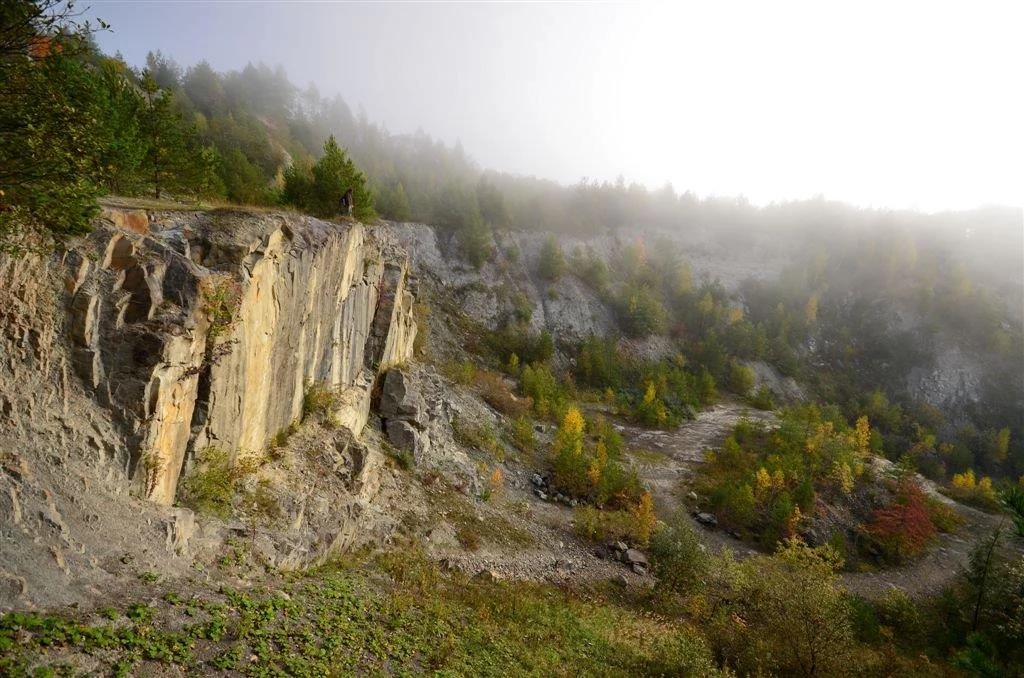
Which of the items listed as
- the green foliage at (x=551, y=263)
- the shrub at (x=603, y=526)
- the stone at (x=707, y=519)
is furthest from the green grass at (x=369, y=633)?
the green foliage at (x=551, y=263)

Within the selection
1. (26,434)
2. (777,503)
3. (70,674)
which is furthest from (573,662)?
(777,503)

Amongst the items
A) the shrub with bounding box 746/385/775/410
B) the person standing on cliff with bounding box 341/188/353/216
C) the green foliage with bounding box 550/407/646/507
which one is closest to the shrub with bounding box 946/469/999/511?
the shrub with bounding box 746/385/775/410

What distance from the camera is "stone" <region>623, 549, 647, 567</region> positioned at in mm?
23453

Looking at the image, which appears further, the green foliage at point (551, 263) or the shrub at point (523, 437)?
the green foliage at point (551, 263)

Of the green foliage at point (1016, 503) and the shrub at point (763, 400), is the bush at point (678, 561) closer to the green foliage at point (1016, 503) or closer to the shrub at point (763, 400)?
the green foliage at point (1016, 503)

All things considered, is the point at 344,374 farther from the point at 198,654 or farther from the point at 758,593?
the point at 758,593

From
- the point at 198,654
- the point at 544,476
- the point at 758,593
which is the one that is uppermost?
the point at 198,654

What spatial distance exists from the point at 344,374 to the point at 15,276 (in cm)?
1393

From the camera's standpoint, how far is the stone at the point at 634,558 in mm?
23453

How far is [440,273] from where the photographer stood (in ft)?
199

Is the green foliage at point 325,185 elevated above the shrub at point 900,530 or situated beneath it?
elevated above

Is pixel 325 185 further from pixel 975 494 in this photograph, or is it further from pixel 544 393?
pixel 975 494

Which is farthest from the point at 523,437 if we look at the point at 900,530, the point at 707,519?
the point at 900,530

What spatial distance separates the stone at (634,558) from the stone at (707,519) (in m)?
9.83
